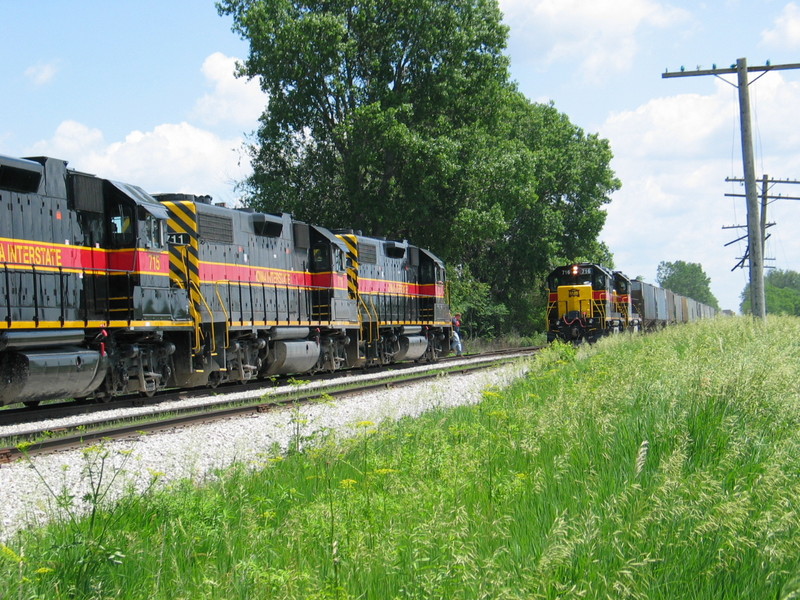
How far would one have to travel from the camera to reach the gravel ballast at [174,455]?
6316mm

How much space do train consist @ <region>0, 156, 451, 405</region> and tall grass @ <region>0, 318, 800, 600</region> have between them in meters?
5.89

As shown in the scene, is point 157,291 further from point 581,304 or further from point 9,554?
point 581,304

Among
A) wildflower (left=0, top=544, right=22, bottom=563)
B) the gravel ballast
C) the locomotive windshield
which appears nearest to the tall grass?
wildflower (left=0, top=544, right=22, bottom=563)

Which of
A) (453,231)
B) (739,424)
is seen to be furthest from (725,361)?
(453,231)

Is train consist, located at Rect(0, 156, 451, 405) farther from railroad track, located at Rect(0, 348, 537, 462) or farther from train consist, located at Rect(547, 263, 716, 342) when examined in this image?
train consist, located at Rect(547, 263, 716, 342)

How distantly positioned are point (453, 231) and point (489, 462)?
80.4 ft

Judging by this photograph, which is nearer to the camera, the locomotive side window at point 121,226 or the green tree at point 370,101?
the locomotive side window at point 121,226

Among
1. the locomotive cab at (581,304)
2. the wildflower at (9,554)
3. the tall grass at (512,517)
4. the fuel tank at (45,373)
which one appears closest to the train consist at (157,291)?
the fuel tank at (45,373)

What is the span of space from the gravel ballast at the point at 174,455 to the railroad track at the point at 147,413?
290mm

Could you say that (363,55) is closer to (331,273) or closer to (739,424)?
(331,273)

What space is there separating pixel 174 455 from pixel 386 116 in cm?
2153

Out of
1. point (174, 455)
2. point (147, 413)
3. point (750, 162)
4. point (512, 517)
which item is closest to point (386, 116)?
point (750, 162)

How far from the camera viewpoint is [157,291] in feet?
46.8

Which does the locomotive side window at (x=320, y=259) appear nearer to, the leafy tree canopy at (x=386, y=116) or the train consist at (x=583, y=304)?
the leafy tree canopy at (x=386, y=116)
